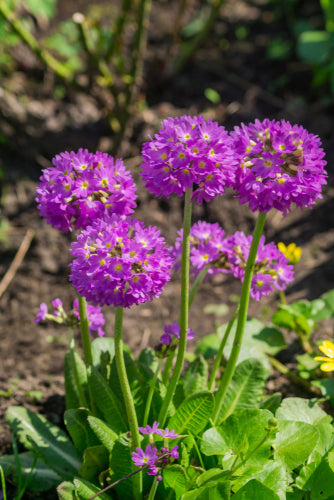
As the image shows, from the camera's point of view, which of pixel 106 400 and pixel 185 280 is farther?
pixel 106 400

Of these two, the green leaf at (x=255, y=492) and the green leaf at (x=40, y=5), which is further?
the green leaf at (x=40, y=5)

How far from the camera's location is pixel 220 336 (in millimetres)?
2828

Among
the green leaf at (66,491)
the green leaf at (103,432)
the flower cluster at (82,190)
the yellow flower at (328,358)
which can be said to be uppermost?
the flower cluster at (82,190)

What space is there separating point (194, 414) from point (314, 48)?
3792 mm

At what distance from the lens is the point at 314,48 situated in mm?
4789

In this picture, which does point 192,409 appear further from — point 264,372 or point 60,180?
point 60,180

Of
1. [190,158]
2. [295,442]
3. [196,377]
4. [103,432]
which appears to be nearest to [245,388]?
[196,377]

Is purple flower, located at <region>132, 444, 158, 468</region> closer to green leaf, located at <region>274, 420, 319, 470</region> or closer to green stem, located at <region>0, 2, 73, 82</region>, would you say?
green leaf, located at <region>274, 420, 319, 470</region>

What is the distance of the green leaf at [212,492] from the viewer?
183 cm

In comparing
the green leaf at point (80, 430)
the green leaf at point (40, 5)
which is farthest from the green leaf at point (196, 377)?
the green leaf at point (40, 5)

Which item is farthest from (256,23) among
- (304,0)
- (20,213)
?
(20,213)

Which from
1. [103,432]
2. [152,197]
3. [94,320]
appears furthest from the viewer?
[152,197]

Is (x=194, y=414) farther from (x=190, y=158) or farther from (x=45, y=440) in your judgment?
(x=190, y=158)

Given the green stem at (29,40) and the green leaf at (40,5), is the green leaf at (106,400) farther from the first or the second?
the green leaf at (40,5)
